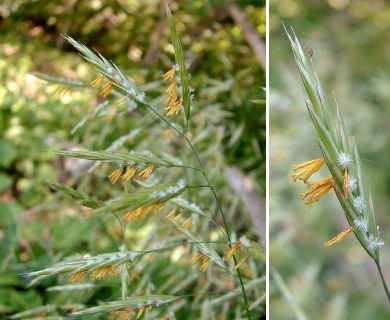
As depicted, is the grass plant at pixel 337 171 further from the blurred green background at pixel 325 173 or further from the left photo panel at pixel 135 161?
the blurred green background at pixel 325 173

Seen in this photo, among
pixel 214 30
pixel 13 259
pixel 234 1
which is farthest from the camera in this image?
pixel 214 30

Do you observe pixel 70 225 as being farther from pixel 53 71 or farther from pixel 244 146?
pixel 53 71

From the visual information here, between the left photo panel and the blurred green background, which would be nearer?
the left photo panel

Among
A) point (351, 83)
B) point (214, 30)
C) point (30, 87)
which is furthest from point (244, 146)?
point (30, 87)

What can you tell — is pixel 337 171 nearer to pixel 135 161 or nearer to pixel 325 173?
pixel 135 161

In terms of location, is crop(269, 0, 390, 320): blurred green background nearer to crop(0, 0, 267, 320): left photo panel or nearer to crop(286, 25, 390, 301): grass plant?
crop(0, 0, 267, 320): left photo panel

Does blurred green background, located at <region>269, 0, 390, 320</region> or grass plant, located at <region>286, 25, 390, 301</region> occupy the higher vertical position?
grass plant, located at <region>286, 25, 390, 301</region>

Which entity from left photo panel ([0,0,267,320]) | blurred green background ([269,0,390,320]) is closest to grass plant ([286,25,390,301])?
left photo panel ([0,0,267,320])
